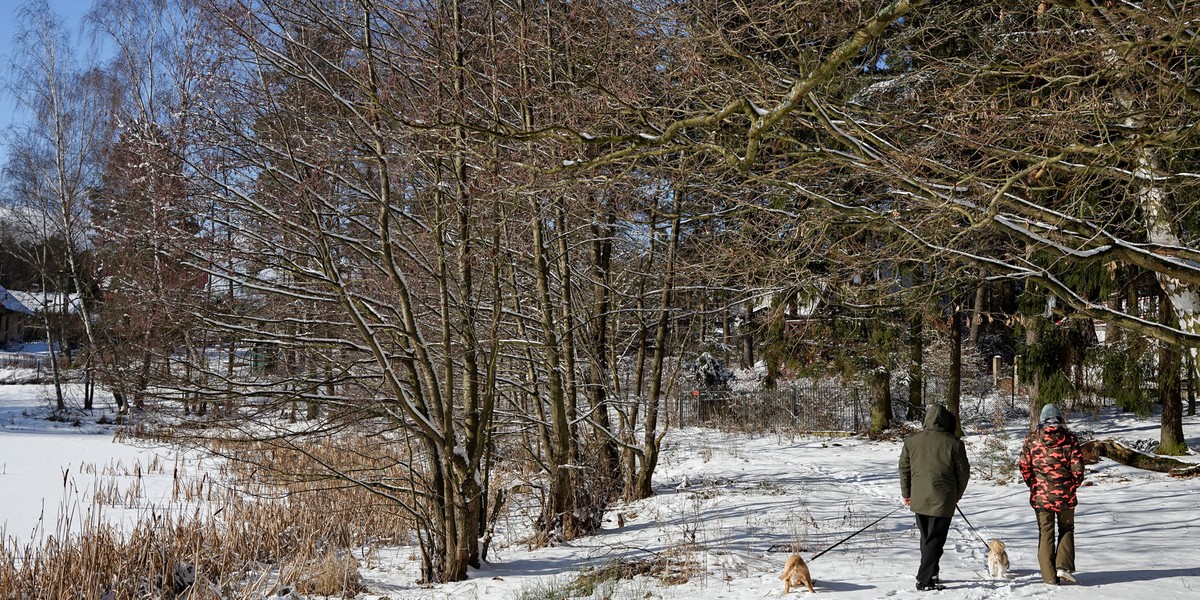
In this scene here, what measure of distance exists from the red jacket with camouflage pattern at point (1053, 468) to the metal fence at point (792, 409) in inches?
562

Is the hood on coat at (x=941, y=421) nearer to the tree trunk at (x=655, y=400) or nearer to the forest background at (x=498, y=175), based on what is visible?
the forest background at (x=498, y=175)

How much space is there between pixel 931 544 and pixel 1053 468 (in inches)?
43.3

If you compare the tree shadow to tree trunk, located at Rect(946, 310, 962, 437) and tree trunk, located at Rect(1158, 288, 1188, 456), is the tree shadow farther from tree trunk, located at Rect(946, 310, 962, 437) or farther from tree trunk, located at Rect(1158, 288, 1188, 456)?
tree trunk, located at Rect(946, 310, 962, 437)

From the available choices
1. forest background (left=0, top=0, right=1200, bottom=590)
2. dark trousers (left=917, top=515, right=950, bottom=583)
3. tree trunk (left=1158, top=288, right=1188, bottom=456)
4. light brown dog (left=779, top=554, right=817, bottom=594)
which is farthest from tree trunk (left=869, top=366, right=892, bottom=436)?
light brown dog (left=779, top=554, right=817, bottom=594)

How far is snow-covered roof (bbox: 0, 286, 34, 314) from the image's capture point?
152ft

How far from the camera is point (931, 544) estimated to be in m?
5.77

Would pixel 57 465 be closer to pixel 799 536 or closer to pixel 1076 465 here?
pixel 799 536

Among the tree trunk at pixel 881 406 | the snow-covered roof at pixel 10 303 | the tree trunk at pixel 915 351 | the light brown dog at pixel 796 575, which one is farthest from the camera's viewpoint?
the snow-covered roof at pixel 10 303

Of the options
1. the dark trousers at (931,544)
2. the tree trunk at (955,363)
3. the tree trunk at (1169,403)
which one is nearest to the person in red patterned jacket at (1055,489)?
the dark trousers at (931,544)

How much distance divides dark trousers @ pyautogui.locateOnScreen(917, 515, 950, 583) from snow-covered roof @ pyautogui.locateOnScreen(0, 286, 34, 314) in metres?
51.8

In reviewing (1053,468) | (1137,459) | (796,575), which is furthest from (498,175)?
(1137,459)

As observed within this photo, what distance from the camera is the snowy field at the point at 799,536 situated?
236 inches

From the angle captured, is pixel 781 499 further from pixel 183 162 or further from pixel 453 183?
pixel 183 162

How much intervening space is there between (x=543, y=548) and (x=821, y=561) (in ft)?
9.24
